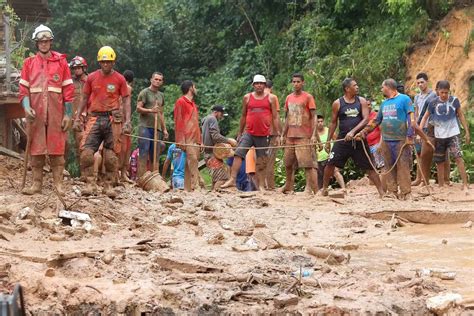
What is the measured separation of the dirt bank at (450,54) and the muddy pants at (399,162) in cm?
595

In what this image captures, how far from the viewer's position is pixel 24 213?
857cm

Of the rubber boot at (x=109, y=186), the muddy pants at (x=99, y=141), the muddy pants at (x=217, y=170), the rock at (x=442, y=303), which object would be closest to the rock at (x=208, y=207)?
the rubber boot at (x=109, y=186)

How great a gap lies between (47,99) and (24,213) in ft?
5.07

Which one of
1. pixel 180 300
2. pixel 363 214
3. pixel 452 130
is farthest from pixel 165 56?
pixel 180 300

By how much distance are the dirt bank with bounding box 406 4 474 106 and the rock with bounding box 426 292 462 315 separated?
11.4m

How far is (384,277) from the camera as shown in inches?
282

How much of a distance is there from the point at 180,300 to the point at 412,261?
8.29 ft

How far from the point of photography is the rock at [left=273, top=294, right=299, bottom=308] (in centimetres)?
637

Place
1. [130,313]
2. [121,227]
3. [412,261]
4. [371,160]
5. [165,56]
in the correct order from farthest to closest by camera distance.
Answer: [165,56]
[371,160]
[121,227]
[412,261]
[130,313]

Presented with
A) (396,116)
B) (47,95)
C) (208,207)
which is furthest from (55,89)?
(396,116)

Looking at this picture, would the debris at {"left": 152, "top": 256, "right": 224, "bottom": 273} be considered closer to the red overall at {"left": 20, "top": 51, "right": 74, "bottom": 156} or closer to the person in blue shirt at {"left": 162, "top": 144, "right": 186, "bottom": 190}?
the red overall at {"left": 20, "top": 51, "right": 74, "bottom": 156}

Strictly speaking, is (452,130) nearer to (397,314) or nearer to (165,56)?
(397,314)

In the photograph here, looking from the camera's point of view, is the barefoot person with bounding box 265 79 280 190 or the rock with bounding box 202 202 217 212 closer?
the rock with bounding box 202 202 217 212

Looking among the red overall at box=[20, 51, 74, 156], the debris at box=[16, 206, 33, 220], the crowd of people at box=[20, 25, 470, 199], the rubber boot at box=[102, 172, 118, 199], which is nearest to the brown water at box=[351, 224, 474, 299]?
the crowd of people at box=[20, 25, 470, 199]
